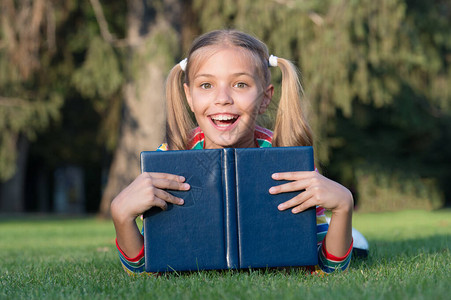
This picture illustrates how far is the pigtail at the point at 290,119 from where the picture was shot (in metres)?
3.43

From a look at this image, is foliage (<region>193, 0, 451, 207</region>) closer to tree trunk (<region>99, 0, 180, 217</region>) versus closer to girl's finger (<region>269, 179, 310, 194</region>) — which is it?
tree trunk (<region>99, 0, 180, 217</region>)

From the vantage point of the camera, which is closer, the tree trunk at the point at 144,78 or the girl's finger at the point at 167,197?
the girl's finger at the point at 167,197

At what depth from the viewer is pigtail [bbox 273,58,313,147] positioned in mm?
3426

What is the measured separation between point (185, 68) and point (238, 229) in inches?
47.3

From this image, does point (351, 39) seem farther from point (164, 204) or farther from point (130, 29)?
point (164, 204)

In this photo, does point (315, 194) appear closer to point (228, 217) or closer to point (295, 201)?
point (295, 201)

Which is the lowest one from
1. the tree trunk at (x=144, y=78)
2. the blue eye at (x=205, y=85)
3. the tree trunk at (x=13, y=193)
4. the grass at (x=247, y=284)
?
the tree trunk at (x=13, y=193)

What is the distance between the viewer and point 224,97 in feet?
10.5

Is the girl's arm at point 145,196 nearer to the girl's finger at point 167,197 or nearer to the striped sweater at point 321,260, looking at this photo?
the girl's finger at point 167,197

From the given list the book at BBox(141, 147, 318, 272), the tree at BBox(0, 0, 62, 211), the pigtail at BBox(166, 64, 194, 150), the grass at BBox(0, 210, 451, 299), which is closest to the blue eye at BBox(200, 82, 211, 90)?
the pigtail at BBox(166, 64, 194, 150)

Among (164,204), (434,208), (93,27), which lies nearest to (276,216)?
(164,204)

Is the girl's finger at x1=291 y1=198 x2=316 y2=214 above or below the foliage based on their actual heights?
below

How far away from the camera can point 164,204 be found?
9.03 feet

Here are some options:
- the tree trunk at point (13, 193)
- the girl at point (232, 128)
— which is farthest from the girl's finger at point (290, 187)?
the tree trunk at point (13, 193)
